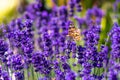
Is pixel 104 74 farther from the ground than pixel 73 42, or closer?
closer

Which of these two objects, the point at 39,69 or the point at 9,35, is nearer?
the point at 39,69

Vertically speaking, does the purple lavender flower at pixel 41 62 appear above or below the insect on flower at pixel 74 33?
below

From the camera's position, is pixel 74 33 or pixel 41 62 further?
pixel 74 33

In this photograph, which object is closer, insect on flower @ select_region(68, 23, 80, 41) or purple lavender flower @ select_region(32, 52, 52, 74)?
purple lavender flower @ select_region(32, 52, 52, 74)

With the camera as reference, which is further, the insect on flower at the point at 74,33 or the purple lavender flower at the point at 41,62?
the insect on flower at the point at 74,33

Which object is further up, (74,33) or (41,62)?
(74,33)

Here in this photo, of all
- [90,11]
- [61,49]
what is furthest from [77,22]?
[61,49]

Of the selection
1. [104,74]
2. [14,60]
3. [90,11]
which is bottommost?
[104,74]

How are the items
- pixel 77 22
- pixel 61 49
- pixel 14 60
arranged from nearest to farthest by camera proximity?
1. pixel 14 60
2. pixel 61 49
3. pixel 77 22

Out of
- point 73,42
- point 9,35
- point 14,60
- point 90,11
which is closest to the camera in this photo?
point 14,60

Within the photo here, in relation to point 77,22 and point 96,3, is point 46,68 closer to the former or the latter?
point 77,22

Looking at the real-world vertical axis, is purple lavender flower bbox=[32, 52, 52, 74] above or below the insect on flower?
below
